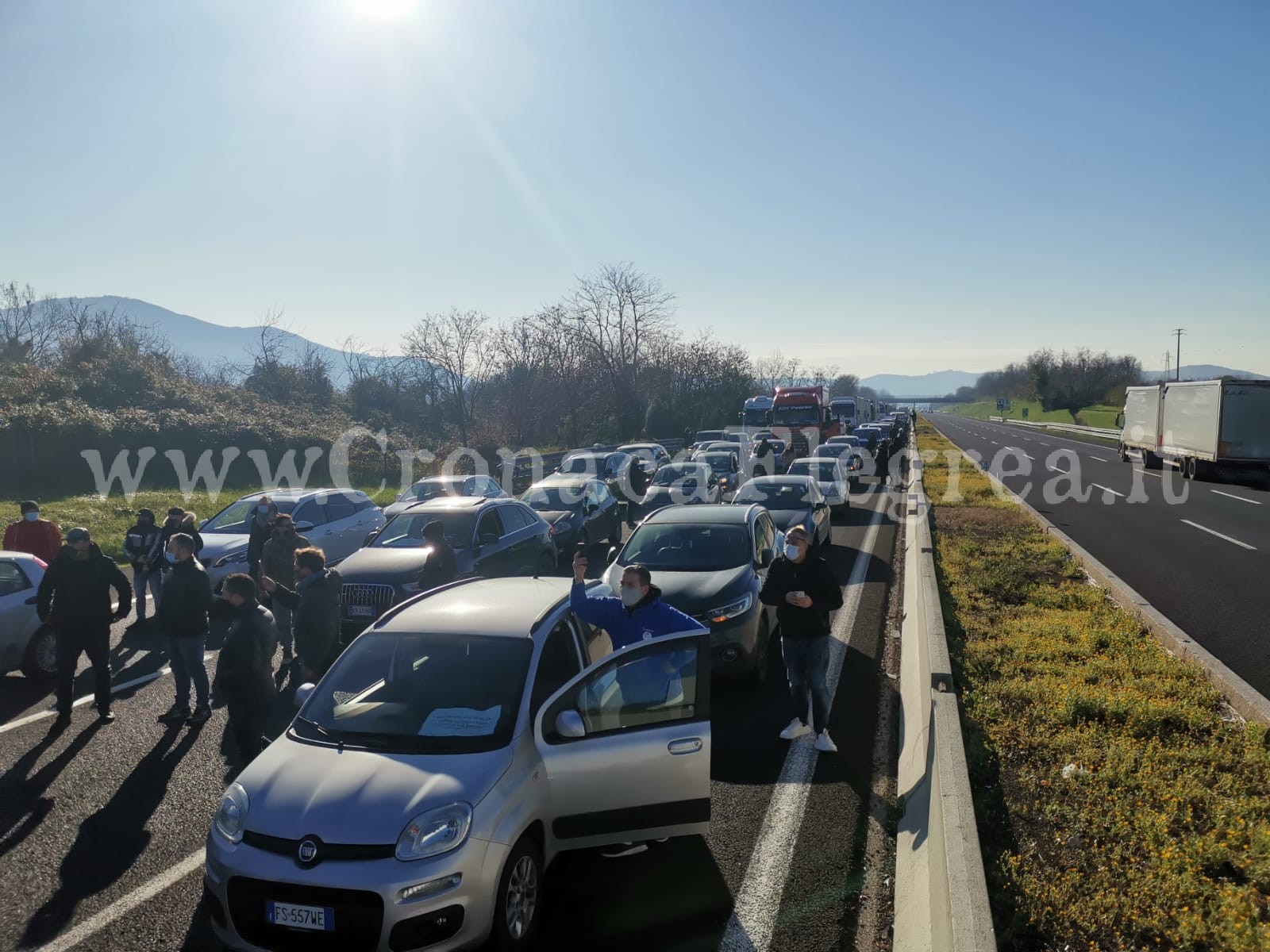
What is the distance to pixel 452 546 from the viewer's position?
1189 centimetres

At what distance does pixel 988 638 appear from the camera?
32.3 ft

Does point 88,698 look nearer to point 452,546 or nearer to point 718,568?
point 452,546

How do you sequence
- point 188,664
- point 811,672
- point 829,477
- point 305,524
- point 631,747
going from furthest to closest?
1. point 829,477
2. point 305,524
3. point 188,664
4. point 811,672
5. point 631,747

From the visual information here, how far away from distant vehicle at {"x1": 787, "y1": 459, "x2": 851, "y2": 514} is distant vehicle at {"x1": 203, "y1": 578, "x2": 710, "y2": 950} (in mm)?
16745

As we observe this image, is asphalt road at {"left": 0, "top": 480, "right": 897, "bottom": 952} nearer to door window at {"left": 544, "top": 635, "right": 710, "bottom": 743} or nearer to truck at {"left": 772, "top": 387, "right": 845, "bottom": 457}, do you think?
door window at {"left": 544, "top": 635, "right": 710, "bottom": 743}

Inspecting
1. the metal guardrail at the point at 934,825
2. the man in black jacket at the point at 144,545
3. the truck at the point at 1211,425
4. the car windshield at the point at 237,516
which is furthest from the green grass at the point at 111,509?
the truck at the point at 1211,425

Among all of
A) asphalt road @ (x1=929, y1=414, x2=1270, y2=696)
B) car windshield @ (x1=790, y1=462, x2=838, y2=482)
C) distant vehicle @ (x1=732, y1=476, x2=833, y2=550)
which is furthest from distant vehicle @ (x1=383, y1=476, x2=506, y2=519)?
asphalt road @ (x1=929, y1=414, x2=1270, y2=696)

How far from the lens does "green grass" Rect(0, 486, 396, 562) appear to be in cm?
1884

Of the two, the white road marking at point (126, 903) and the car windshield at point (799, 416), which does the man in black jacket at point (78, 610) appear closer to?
the white road marking at point (126, 903)

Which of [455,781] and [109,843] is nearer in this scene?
[455,781]

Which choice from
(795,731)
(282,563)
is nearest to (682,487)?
(282,563)

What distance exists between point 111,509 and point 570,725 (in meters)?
20.6

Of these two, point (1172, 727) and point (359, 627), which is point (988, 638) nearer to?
point (1172, 727)

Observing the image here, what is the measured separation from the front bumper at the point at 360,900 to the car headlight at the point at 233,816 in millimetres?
85
